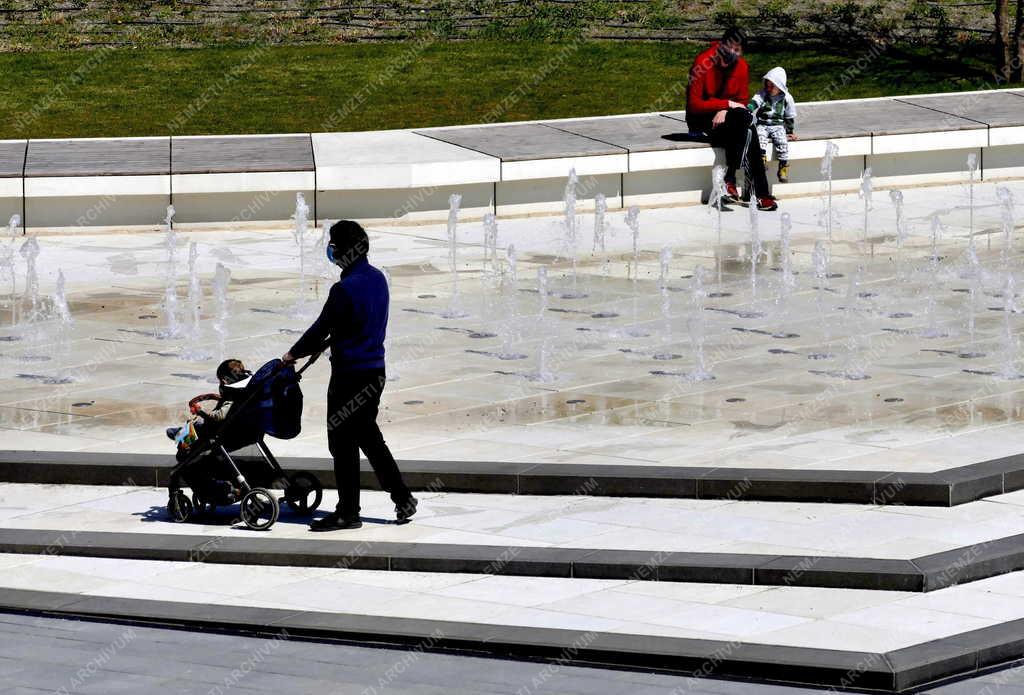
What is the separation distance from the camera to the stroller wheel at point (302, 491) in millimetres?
10352

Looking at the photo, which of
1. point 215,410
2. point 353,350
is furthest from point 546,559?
point 215,410

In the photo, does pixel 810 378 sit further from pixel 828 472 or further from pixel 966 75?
pixel 966 75

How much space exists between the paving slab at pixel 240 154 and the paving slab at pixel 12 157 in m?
1.57

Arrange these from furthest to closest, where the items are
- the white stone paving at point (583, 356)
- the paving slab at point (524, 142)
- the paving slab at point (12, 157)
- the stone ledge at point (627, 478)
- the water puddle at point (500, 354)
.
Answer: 1. the paving slab at point (524, 142)
2. the paving slab at point (12, 157)
3. the water puddle at point (500, 354)
4. the white stone paving at point (583, 356)
5. the stone ledge at point (627, 478)

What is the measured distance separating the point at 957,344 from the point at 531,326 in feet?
11.2

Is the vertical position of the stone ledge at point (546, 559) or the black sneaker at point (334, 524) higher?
the black sneaker at point (334, 524)

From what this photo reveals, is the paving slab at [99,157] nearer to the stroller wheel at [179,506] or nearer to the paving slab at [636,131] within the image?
the paving slab at [636,131]

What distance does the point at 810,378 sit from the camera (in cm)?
1321

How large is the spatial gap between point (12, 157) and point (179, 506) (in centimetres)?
1032

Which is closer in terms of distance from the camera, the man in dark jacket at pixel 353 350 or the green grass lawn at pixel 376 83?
the man in dark jacket at pixel 353 350

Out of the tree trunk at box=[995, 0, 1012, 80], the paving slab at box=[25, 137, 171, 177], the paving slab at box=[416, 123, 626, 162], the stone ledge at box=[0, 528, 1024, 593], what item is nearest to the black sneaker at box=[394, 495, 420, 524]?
the stone ledge at box=[0, 528, 1024, 593]

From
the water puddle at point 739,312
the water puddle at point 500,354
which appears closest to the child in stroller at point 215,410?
the water puddle at point 500,354

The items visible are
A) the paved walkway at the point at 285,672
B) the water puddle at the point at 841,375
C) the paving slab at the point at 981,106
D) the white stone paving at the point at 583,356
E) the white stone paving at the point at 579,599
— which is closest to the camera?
the paved walkway at the point at 285,672

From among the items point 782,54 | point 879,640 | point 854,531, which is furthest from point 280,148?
point 879,640
